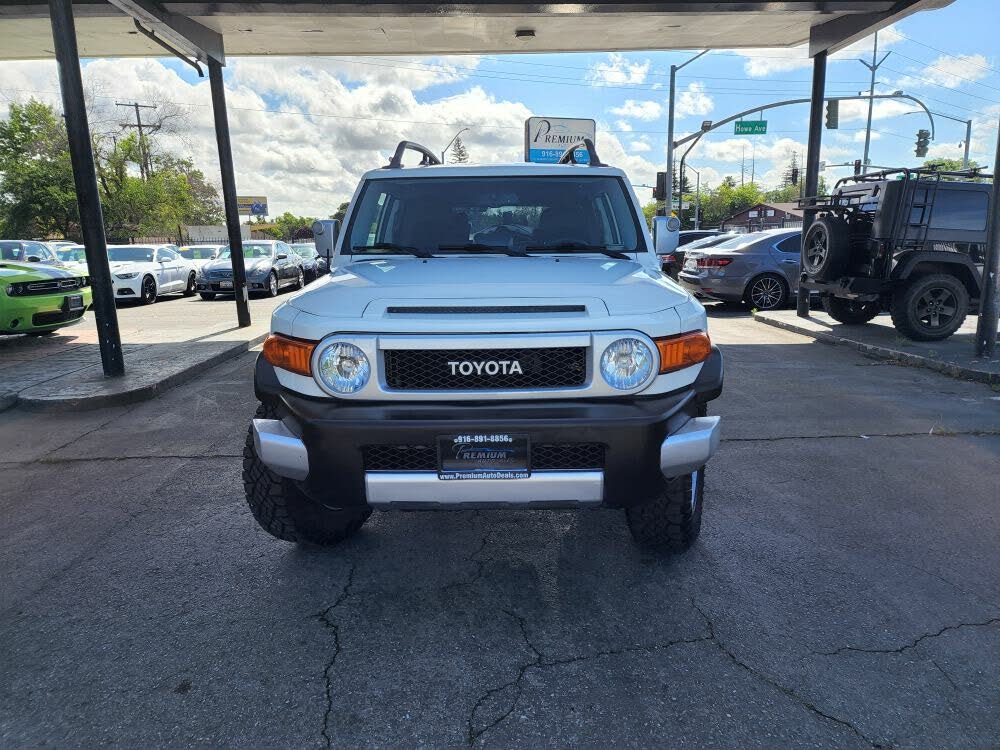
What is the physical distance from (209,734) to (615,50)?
12480 millimetres

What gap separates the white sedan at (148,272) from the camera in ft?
48.9

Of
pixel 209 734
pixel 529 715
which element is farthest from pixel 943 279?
pixel 209 734

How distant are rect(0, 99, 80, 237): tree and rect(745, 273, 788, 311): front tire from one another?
39.6 metres

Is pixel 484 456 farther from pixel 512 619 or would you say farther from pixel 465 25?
pixel 465 25

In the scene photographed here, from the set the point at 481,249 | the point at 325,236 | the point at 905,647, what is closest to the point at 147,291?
the point at 325,236

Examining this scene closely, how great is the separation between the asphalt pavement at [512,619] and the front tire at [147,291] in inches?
474

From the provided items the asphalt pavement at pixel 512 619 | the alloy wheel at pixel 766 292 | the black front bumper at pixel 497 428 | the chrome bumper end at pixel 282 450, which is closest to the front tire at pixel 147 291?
the asphalt pavement at pixel 512 619

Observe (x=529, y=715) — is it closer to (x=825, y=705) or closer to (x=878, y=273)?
(x=825, y=705)

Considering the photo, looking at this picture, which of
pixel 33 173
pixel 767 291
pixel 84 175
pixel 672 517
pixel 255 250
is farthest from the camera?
pixel 33 173

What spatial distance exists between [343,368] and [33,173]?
45666 mm

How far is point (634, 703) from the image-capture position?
2186mm

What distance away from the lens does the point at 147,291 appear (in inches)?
607

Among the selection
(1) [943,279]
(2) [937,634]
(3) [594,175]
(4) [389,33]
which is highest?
(4) [389,33]

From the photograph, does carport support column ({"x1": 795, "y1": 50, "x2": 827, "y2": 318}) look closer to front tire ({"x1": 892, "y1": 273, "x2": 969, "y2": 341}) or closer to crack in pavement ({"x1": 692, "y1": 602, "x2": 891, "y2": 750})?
front tire ({"x1": 892, "y1": 273, "x2": 969, "y2": 341})
